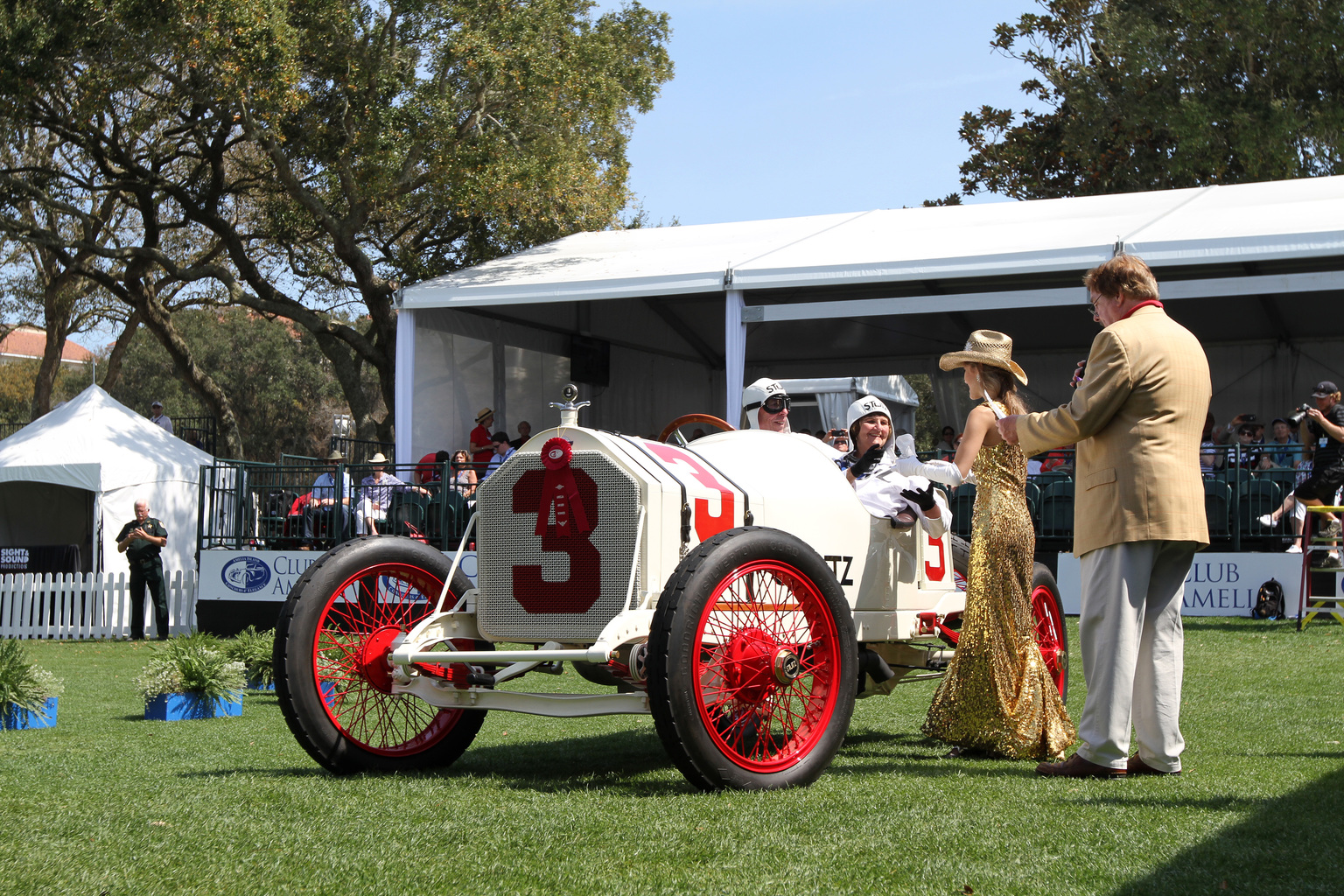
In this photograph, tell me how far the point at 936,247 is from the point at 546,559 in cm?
1106

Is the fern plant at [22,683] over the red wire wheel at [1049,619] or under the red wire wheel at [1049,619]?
under

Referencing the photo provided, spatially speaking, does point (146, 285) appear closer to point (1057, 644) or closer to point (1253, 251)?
point (1253, 251)

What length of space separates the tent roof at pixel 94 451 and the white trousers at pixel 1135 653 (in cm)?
1615

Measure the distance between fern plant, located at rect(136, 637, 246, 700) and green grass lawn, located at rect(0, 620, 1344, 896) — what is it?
1.52m

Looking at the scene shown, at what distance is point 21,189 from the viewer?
21.8m

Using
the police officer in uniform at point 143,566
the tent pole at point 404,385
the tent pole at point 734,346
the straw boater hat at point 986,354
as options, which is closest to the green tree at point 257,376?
the police officer in uniform at point 143,566

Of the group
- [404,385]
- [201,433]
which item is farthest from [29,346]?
[404,385]

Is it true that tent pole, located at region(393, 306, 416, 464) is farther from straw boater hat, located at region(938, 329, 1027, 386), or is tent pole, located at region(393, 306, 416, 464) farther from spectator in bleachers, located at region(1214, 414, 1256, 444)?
straw boater hat, located at region(938, 329, 1027, 386)

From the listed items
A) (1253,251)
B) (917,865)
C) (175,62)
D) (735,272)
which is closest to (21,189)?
(175,62)

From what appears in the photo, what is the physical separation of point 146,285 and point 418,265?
546 centimetres

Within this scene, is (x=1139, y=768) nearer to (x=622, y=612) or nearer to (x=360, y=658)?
(x=622, y=612)

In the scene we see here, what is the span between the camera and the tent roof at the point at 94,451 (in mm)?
17922

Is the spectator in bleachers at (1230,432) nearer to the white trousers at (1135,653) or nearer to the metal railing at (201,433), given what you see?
the white trousers at (1135,653)

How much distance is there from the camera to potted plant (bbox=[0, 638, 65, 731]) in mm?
7004
